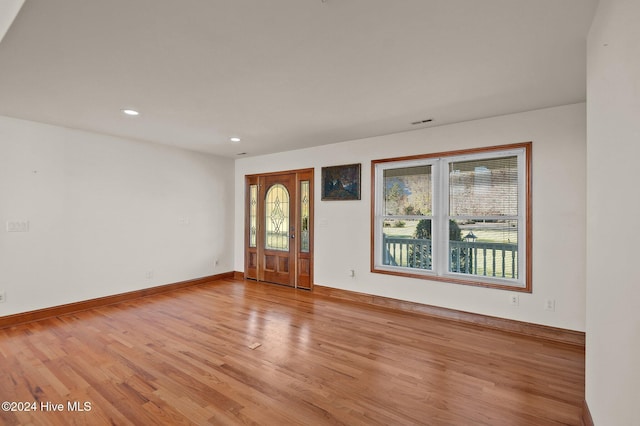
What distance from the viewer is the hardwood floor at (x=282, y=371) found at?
202 centimetres

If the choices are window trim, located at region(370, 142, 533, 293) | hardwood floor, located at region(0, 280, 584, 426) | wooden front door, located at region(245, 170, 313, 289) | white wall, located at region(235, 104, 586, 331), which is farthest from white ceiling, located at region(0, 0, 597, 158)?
hardwood floor, located at region(0, 280, 584, 426)

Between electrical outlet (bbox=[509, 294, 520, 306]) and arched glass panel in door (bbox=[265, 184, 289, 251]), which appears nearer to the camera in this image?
electrical outlet (bbox=[509, 294, 520, 306])

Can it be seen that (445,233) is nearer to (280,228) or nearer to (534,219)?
(534,219)

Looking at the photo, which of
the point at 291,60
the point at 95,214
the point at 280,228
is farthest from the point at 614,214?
the point at 95,214

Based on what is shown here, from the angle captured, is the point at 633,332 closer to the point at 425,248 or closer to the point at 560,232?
the point at 560,232

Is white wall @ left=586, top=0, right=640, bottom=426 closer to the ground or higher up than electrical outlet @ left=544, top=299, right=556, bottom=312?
higher up

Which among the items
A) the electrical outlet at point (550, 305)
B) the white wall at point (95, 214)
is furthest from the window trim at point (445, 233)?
the white wall at point (95, 214)

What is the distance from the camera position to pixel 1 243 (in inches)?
140

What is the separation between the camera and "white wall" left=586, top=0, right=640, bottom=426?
1.19 meters

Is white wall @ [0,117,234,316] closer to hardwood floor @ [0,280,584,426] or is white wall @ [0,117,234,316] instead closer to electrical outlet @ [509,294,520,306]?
hardwood floor @ [0,280,584,426]

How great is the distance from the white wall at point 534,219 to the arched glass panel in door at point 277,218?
113cm

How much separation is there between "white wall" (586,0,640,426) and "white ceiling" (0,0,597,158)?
49 cm

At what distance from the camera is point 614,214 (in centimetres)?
141

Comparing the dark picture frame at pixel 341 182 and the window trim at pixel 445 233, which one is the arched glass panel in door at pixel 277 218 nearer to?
the dark picture frame at pixel 341 182
